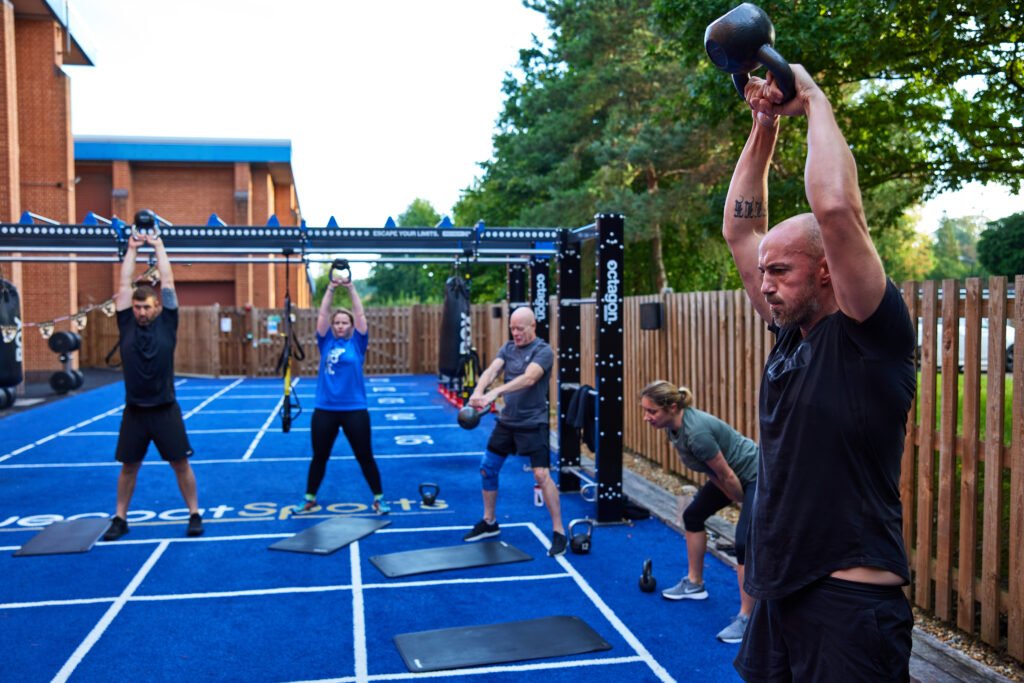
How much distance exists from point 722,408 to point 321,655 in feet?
16.6

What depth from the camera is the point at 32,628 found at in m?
5.08

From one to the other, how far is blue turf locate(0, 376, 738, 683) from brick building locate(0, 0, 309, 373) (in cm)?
1113

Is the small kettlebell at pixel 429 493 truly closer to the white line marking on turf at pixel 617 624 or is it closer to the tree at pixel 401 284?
the white line marking on turf at pixel 617 624

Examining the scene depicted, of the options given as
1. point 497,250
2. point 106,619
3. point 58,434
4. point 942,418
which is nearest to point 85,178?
point 58,434

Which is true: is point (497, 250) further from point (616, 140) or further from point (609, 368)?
point (616, 140)

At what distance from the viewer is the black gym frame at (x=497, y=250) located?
24.7 feet

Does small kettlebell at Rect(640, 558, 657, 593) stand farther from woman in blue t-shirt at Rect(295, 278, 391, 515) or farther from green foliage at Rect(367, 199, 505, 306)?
green foliage at Rect(367, 199, 505, 306)

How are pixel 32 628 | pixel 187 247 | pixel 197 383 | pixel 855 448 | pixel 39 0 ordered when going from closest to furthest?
pixel 855 448 < pixel 32 628 < pixel 187 247 < pixel 39 0 < pixel 197 383

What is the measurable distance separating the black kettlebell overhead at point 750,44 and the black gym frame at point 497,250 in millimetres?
5206

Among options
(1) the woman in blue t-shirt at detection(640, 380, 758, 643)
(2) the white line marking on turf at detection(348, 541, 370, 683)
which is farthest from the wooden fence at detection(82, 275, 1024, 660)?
(2) the white line marking on turf at detection(348, 541, 370, 683)

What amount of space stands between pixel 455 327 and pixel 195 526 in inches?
207

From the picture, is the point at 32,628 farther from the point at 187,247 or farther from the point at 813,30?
the point at 813,30

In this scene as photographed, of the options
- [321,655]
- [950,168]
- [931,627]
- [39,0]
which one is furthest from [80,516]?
[39,0]

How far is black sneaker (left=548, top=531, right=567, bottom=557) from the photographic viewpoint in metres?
6.55
